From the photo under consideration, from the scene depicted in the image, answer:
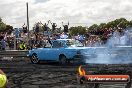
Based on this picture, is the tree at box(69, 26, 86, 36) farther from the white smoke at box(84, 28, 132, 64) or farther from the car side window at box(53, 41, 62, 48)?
the white smoke at box(84, 28, 132, 64)

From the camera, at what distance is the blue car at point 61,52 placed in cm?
1978

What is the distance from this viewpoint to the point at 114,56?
734 inches

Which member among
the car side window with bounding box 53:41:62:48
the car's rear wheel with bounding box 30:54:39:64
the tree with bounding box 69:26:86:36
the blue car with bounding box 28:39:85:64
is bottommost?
the car's rear wheel with bounding box 30:54:39:64

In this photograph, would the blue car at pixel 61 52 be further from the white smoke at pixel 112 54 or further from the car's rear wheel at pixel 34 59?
the white smoke at pixel 112 54

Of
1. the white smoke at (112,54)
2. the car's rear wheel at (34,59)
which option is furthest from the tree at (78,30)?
the white smoke at (112,54)

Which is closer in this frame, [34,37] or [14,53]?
[14,53]

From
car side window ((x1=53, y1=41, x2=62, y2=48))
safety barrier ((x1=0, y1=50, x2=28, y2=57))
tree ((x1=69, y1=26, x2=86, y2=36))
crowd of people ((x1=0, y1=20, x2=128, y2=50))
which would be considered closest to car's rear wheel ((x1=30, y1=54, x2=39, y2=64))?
car side window ((x1=53, y1=41, x2=62, y2=48))

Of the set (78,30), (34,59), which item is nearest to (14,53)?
(34,59)

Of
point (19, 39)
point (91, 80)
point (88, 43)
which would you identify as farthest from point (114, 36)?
point (91, 80)

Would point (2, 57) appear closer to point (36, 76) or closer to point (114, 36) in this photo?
point (114, 36)

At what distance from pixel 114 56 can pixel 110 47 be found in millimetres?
501

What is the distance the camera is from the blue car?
19.8 metres

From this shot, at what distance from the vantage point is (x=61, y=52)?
67.0 ft

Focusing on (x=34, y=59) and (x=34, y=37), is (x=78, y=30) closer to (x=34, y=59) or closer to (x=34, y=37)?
(x=34, y=37)
